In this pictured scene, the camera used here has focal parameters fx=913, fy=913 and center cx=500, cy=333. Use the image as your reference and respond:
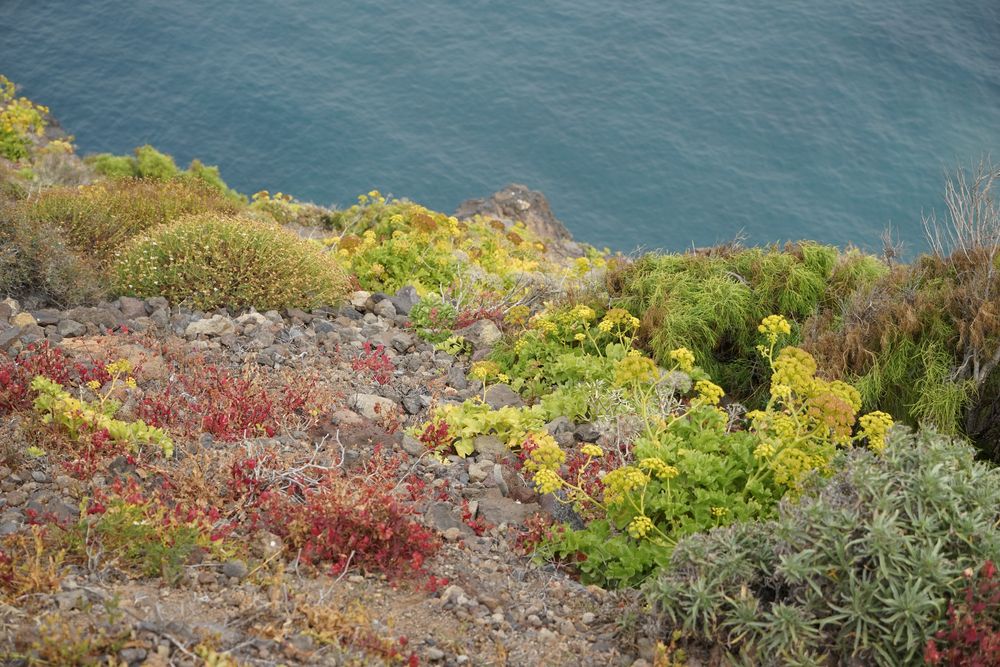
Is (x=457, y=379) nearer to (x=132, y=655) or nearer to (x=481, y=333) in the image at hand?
(x=481, y=333)

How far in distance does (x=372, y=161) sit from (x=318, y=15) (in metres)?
10.6

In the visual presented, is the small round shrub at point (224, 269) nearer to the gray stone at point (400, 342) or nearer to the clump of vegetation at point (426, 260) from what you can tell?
the clump of vegetation at point (426, 260)

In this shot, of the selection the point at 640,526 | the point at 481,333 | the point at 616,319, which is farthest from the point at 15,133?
the point at 640,526

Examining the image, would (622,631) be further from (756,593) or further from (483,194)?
(483,194)

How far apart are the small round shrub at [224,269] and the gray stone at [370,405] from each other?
239 cm

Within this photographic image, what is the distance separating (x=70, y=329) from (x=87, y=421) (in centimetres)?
252

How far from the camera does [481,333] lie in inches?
374

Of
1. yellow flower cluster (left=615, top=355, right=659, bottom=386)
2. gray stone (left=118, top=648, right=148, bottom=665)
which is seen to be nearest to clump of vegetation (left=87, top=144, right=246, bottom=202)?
yellow flower cluster (left=615, top=355, right=659, bottom=386)

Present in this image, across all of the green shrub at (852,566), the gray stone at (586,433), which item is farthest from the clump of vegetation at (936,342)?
the green shrub at (852,566)

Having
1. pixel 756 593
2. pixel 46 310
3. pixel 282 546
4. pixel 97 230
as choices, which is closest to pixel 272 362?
pixel 46 310

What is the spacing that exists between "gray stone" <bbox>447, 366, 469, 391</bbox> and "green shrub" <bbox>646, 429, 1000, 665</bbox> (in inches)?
151

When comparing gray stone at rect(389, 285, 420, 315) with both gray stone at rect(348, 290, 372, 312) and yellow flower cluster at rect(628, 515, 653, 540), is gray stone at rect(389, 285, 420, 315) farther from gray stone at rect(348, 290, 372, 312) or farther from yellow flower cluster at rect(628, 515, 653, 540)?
yellow flower cluster at rect(628, 515, 653, 540)

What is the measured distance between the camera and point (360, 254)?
1142cm

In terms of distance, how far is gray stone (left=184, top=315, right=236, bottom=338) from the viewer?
28.5 ft
